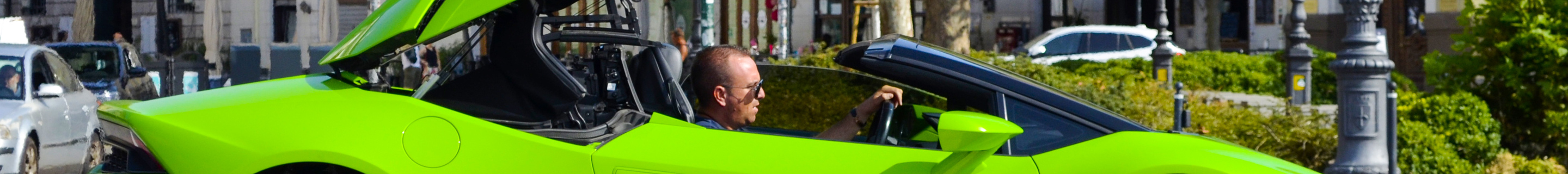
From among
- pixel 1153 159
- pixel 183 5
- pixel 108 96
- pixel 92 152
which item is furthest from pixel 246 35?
pixel 1153 159

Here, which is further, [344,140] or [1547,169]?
[1547,169]

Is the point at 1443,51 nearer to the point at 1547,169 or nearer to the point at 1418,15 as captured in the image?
the point at 1418,15

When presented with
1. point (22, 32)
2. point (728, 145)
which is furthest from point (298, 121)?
point (22, 32)

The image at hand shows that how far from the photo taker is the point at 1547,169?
8594 mm

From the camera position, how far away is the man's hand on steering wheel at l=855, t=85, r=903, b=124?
13.5 feet

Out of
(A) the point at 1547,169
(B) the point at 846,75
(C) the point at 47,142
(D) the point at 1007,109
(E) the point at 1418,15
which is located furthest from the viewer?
(E) the point at 1418,15

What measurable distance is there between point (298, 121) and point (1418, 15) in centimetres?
2573

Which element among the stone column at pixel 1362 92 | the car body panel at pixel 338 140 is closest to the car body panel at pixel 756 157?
the car body panel at pixel 338 140

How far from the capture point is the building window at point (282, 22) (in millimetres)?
13539

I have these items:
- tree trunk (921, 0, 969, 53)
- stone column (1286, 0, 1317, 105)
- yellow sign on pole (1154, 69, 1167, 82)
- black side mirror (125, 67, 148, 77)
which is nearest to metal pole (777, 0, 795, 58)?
tree trunk (921, 0, 969, 53)

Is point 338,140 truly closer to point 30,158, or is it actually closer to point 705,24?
point 30,158

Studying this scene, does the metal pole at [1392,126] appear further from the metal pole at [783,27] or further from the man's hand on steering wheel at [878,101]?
the metal pole at [783,27]

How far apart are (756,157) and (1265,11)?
996 inches

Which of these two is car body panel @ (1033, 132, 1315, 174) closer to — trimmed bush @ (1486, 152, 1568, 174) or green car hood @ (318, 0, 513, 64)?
green car hood @ (318, 0, 513, 64)
